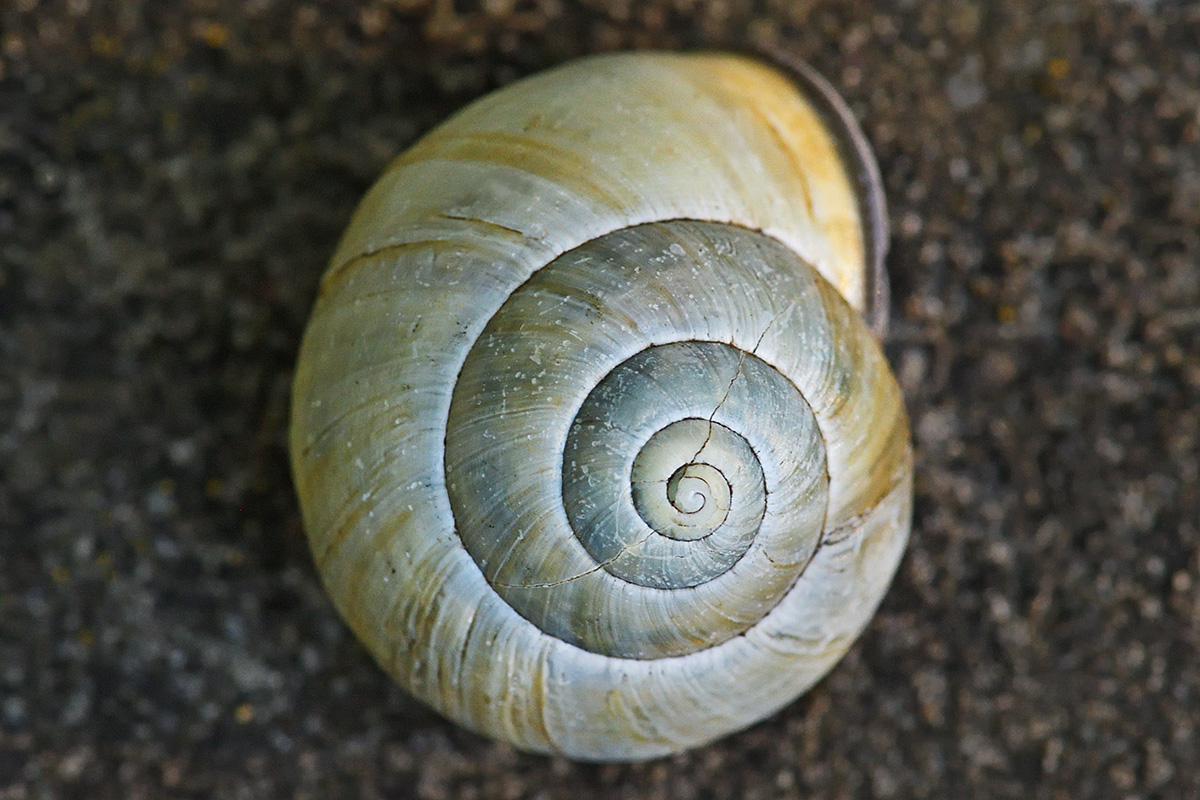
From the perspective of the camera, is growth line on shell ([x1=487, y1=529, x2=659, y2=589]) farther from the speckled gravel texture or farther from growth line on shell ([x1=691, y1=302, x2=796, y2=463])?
the speckled gravel texture

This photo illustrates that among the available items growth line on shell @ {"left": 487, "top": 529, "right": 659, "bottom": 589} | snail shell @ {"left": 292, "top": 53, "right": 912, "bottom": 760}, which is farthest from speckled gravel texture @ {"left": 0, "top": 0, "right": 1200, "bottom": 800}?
growth line on shell @ {"left": 487, "top": 529, "right": 659, "bottom": 589}

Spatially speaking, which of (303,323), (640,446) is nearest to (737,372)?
(640,446)

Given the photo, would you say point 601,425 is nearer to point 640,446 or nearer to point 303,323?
point 640,446

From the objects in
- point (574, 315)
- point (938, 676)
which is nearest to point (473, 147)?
point (574, 315)

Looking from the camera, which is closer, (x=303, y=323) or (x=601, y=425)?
(x=601, y=425)

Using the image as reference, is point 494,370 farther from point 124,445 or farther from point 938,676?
point 938,676

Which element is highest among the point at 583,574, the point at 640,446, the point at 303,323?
the point at 640,446
